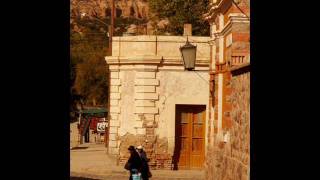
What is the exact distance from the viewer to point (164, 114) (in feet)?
63.3

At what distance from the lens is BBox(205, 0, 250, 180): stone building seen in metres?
9.45

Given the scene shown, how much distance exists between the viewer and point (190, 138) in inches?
763

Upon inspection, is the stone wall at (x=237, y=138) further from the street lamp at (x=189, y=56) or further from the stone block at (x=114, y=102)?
the stone block at (x=114, y=102)

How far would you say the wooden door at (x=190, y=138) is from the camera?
19.3 m

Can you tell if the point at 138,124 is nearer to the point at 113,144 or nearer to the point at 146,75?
the point at 113,144

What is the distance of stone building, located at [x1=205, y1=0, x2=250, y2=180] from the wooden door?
15.4 ft

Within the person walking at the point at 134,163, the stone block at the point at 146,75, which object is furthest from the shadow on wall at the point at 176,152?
the person walking at the point at 134,163

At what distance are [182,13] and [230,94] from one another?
54.7ft

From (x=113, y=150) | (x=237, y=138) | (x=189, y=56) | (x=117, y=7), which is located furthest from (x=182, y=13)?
(x=117, y=7)

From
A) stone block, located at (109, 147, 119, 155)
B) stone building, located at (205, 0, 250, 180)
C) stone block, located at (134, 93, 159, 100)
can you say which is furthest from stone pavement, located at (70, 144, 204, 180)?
stone building, located at (205, 0, 250, 180)
